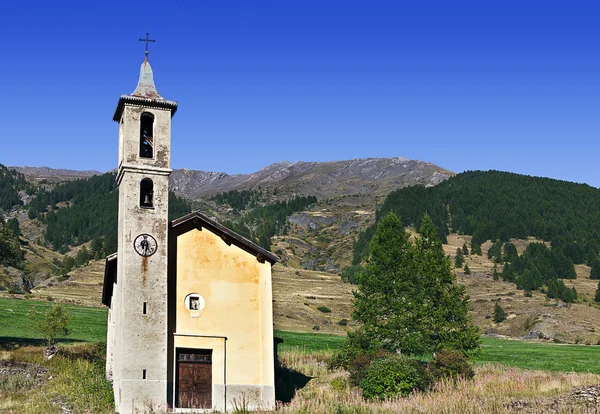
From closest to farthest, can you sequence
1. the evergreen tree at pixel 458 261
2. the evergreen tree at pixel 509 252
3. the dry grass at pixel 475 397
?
the dry grass at pixel 475 397, the evergreen tree at pixel 458 261, the evergreen tree at pixel 509 252

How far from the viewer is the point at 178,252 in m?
30.7

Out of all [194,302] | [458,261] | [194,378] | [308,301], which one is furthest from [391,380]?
[458,261]

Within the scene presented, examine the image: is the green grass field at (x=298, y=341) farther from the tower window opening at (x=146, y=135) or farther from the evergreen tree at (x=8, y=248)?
the tower window opening at (x=146, y=135)

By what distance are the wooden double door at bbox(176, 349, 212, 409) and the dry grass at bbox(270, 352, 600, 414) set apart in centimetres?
377

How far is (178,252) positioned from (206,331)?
378 centimetres

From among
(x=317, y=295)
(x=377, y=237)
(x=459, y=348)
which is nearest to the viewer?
(x=459, y=348)

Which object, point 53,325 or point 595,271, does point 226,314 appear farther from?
point 595,271

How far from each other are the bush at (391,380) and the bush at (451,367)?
11.9ft

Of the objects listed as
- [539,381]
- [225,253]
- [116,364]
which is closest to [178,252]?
[225,253]

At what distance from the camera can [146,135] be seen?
31156 mm

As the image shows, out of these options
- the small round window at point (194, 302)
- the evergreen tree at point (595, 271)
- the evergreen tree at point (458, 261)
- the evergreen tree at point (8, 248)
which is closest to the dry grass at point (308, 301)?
the evergreen tree at point (458, 261)

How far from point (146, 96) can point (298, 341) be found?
31982mm

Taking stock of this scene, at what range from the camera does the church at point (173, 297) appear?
92.2ft

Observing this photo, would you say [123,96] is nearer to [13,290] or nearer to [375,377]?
[375,377]
